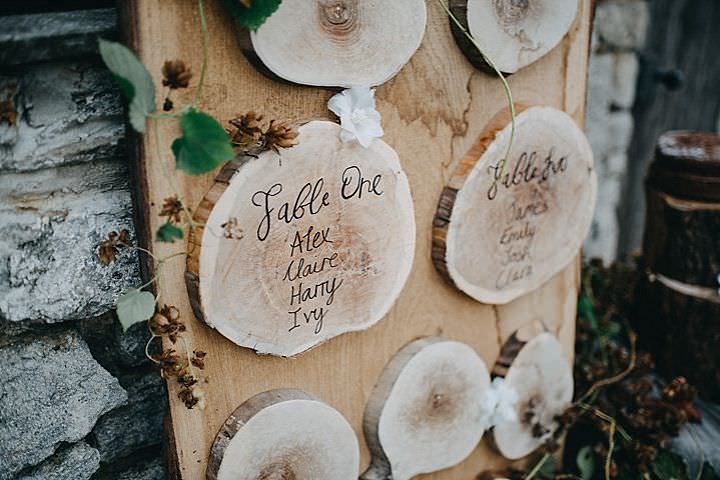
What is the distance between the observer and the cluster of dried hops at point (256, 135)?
896 millimetres

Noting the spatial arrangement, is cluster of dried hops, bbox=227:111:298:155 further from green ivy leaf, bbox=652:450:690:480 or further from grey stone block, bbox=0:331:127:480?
green ivy leaf, bbox=652:450:690:480

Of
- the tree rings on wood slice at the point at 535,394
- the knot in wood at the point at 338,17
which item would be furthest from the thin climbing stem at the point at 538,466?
the knot in wood at the point at 338,17

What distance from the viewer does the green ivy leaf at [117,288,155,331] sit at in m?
0.87

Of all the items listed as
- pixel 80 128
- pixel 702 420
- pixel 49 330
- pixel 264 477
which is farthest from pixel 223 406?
pixel 702 420

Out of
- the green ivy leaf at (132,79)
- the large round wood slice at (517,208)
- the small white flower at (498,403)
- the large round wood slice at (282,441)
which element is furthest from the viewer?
the small white flower at (498,403)

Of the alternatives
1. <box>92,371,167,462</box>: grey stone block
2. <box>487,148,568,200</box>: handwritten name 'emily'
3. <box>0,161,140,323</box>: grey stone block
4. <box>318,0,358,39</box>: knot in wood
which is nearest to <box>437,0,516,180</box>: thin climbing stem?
<box>487,148,568,200</box>: handwritten name 'emily'

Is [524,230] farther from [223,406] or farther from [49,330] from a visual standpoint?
[49,330]

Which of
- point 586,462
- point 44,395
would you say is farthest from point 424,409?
point 44,395

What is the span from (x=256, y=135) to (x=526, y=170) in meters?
0.54

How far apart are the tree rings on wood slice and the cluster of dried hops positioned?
0.72 meters

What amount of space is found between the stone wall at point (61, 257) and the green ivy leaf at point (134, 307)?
0.09m

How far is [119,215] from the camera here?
0.94m

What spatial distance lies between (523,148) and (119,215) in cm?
67

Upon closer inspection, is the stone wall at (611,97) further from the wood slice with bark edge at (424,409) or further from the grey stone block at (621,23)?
the wood slice with bark edge at (424,409)
